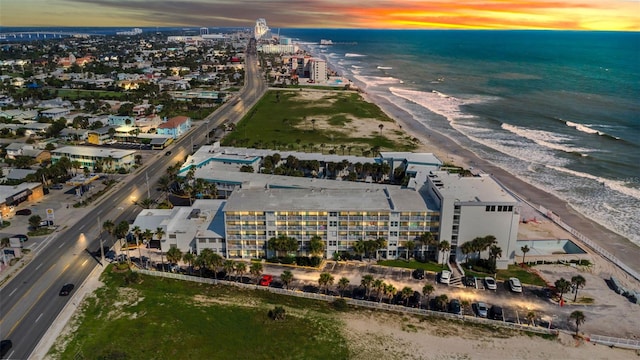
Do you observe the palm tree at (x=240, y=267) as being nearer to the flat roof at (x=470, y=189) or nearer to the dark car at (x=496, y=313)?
the flat roof at (x=470, y=189)

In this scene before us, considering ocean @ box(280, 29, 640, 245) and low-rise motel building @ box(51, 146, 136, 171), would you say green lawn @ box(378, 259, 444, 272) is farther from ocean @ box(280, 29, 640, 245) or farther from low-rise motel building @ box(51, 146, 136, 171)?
low-rise motel building @ box(51, 146, 136, 171)

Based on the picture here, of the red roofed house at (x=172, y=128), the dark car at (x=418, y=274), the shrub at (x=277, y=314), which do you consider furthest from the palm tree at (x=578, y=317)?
the red roofed house at (x=172, y=128)

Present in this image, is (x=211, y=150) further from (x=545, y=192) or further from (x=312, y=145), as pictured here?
(x=545, y=192)

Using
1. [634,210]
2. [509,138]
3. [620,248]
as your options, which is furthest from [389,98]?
[620,248]

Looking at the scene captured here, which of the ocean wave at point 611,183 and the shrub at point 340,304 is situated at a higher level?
the ocean wave at point 611,183

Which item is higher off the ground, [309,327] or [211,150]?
[211,150]

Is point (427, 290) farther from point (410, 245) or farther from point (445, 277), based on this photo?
point (410, 245)

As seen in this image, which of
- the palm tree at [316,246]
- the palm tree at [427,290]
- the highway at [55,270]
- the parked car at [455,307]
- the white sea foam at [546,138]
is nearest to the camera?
the highway at [55,270]
